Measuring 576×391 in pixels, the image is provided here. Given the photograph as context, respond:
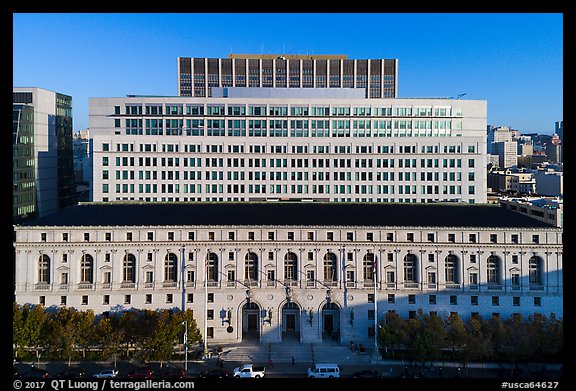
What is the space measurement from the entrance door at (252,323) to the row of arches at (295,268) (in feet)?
15.0

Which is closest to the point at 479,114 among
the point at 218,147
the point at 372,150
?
the point at 372,150

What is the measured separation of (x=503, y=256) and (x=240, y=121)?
50.0m

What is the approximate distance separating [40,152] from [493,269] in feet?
269

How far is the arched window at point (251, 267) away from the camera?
49656 mm

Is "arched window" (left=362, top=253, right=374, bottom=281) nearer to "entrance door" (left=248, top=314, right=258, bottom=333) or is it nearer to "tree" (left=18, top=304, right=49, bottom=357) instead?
"entrance door" (left=248, top=314, right=258, bottom=333)

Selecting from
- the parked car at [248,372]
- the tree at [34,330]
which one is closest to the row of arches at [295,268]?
the tree at [34,330]

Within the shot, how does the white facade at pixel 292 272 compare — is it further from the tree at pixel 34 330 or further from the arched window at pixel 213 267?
the tree at pixel 34 330

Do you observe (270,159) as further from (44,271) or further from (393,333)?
(393,333)

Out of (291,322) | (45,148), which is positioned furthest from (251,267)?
(45,148)

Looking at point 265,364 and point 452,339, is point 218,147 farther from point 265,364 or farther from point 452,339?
point 452,339

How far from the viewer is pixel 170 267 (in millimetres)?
49250

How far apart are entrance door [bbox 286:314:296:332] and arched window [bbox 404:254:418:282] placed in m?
13.9
